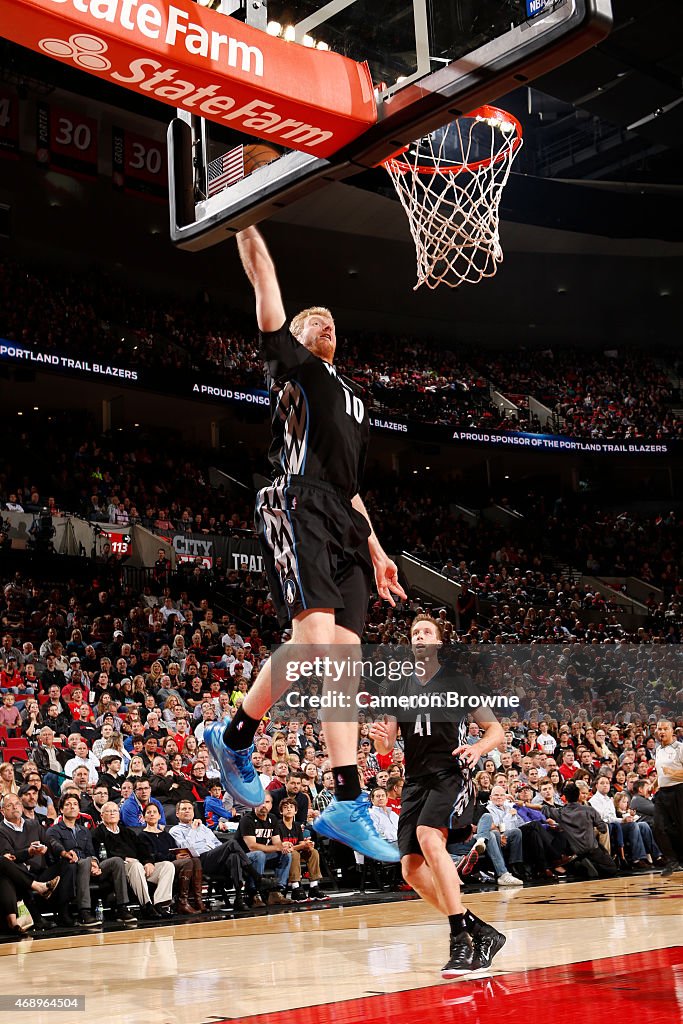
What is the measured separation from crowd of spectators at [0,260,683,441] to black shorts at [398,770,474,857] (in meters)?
13.7

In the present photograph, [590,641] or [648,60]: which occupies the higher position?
[648,60]

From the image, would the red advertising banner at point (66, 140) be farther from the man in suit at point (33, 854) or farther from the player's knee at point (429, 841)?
the player's knee at point (429, 841)

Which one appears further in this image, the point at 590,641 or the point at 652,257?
the point at 652,257

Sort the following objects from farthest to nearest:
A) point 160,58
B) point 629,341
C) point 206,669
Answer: point 629,341 → point 206,669 → point 160,58

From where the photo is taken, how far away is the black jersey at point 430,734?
6.26 meters

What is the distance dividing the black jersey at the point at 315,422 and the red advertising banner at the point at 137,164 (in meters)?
16.7

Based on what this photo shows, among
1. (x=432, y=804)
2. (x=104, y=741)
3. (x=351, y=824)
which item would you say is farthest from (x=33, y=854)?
(x=351, y=824)

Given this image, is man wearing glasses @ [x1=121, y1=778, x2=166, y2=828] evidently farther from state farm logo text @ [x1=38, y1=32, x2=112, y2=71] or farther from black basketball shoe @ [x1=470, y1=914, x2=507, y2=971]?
state farm logo text @ [x1=38, y1=32, x2=112, y2=71]

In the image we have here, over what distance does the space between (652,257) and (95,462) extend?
1683 centimetres

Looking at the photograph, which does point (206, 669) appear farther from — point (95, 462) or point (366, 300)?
point (366, 300)

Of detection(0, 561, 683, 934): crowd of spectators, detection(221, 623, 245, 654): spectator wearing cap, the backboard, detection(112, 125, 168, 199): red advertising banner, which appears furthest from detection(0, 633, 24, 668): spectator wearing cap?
detection(112, 125, 168, 199): red advertising banner

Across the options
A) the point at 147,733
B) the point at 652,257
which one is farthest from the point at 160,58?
the point at 652,257

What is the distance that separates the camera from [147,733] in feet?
34.3

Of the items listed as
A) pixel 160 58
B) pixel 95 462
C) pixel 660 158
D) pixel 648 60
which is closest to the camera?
pixel 160 58
